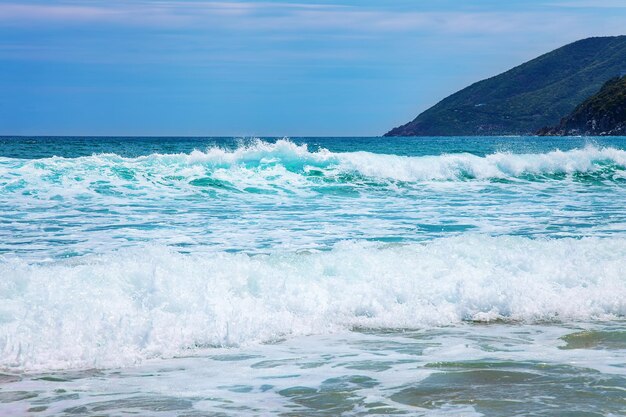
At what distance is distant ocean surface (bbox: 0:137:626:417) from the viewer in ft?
18.1

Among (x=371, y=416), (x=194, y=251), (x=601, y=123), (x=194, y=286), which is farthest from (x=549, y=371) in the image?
(x=601, y=123)

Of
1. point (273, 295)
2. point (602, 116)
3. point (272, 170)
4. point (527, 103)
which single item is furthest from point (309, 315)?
point (527, 103)

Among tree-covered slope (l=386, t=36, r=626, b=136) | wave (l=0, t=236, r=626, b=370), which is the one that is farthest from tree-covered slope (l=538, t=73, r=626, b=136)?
wave (l=0, t=236, r=626, b=370)

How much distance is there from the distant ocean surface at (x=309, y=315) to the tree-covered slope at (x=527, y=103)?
162789 mm

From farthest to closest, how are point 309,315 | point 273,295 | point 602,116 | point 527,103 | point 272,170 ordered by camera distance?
point 527,103 < point 602,116 < point 272,170 < point 273,295 < point 309,315

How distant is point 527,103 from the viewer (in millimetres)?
182750

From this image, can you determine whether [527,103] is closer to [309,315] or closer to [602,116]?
[602,116]

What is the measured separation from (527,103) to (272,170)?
168403 mm

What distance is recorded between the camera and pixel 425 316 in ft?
26.3

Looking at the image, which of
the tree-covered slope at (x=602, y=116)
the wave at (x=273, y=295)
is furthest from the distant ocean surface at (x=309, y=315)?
the tree-covered slope at (x=602, y=116)

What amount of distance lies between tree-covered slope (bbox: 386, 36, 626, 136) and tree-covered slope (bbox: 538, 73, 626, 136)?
3019cm

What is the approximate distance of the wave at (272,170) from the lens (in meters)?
20.3

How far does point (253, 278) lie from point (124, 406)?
3.33 m

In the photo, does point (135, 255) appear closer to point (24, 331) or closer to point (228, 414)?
point (24, 331)
